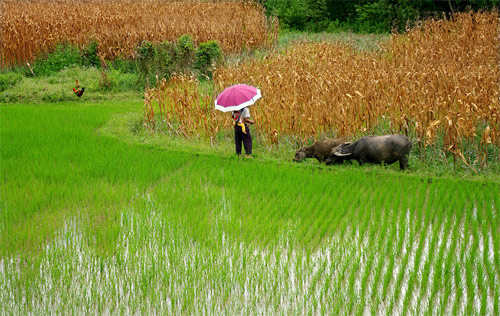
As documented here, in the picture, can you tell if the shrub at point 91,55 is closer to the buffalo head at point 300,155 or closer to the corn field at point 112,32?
the corn field at point 112,32

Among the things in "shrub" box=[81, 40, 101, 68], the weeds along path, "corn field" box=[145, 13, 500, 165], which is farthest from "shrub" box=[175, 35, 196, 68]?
the weeds along path

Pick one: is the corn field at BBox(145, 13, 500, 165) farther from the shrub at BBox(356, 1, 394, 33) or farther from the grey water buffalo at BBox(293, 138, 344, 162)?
the shrub at BBox(356, 1, 394, 33)

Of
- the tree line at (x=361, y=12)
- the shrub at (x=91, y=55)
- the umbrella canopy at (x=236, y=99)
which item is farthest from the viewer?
the tree line at (x=361, y=12)

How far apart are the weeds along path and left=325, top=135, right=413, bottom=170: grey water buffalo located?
20 cm

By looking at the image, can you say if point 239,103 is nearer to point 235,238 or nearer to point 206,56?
point 235,238

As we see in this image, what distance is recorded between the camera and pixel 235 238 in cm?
503

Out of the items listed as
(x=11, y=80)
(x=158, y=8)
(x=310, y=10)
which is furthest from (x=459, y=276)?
(x=158, y=8)

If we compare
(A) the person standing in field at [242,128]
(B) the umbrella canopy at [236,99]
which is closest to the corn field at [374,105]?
(A) the person standing in field at [242,128]

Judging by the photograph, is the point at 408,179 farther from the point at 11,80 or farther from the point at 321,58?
the point at 11,80

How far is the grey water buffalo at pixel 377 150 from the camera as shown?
6.46m

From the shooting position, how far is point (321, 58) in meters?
11.5

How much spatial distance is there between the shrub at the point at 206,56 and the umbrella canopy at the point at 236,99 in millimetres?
5331

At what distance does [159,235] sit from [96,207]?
44.3 inches

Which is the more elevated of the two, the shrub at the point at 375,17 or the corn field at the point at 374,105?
the shrub at the point at 375,17
